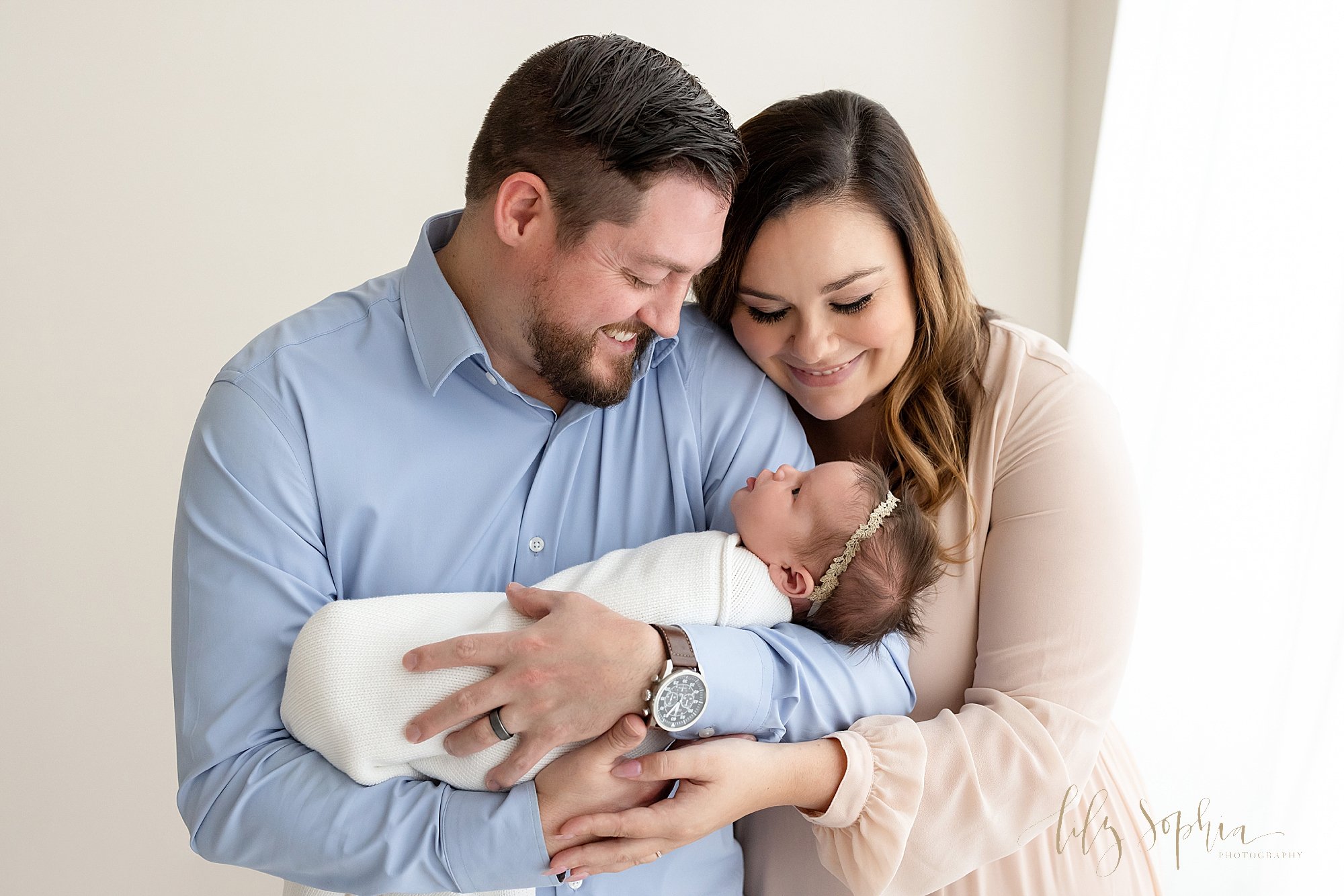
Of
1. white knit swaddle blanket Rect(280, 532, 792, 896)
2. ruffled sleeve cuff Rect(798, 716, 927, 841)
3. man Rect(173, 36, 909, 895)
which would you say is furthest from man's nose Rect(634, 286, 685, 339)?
ruffled sleeve cuff Rect(798, 716, 927, 841)

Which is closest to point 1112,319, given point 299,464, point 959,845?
point 959,845

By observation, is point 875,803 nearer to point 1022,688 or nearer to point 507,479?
point 1022,688

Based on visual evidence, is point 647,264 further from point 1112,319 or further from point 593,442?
point 1112,319

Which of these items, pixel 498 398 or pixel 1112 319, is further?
pixel 1112 319

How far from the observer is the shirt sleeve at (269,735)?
1467 millimetres

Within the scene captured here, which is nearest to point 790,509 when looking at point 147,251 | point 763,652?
point 763,652

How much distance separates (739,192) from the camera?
194 centimetres

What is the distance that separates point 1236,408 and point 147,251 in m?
3.21

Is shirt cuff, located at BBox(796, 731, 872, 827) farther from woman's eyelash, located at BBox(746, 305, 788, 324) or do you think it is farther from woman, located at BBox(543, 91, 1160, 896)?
woman's eyelash, located at BBox(746, 305, 788, 324)

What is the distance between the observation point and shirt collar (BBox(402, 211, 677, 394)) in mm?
1734

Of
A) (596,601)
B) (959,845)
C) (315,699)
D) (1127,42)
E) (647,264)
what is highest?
(1127,42)

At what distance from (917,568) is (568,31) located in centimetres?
235

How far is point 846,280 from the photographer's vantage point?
1864mm

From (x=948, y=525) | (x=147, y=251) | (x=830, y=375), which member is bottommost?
(x=948, y=525)
